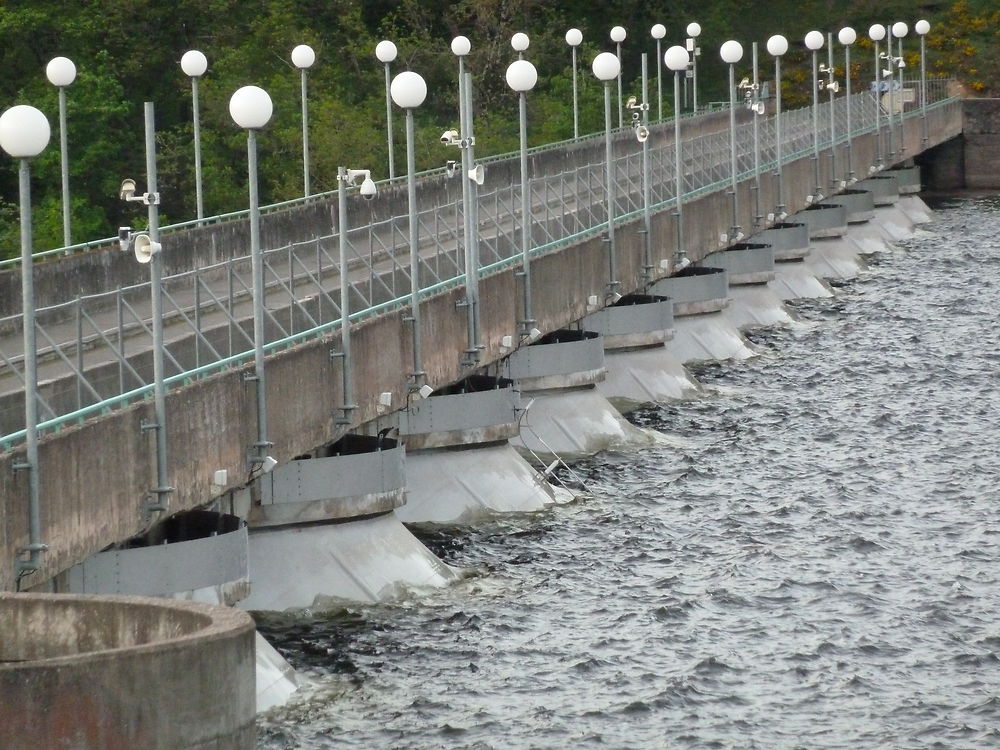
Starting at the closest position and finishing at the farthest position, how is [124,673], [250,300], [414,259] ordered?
[124,673], [250,300], [414,259]

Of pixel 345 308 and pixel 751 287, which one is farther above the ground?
pixel 751 287

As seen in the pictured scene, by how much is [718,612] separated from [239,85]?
180 feet

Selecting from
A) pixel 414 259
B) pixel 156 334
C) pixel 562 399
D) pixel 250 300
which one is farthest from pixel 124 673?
pixel 562 399

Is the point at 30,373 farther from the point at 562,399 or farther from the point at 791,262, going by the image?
the point at 791,262

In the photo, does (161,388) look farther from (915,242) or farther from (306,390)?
(915,242)

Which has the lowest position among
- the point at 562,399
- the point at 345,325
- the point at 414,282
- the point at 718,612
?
the point at 718,612

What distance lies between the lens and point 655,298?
54.6m

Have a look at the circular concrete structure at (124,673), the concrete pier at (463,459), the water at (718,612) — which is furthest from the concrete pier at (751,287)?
the circular concrete structure at (124,673)

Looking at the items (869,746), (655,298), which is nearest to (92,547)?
(869,746)

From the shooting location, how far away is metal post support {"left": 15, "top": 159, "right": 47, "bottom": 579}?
76.2 feet

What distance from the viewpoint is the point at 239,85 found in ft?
276

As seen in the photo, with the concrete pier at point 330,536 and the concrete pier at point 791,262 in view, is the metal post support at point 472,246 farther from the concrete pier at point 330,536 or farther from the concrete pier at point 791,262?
the concrete pier at point 791,262

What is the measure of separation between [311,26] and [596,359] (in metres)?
57.3

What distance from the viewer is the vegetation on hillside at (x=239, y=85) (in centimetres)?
7656
